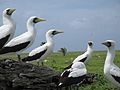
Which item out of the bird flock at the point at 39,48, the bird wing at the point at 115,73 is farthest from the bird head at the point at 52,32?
the bird wing at the point at 115,73

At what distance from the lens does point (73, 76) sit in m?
13.7

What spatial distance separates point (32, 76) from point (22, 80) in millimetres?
406

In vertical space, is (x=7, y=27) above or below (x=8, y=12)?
below

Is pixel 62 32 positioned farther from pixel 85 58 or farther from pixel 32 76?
pixel 32 76

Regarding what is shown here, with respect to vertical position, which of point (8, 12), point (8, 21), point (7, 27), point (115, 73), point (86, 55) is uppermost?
point (8, 12)

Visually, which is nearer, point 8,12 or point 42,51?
point 8,12

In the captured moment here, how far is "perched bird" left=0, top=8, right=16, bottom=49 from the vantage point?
1452 cm

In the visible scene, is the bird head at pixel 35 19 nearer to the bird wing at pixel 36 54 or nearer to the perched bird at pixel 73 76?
the bird wing at pixel 36 54

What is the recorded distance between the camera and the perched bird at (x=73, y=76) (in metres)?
13.4

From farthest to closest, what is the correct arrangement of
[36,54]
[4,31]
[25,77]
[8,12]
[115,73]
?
[36,54] → [8,12] → [4,31] → [115,73] → [25,77]

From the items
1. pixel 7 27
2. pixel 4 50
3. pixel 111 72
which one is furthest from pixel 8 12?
pixel 111 72

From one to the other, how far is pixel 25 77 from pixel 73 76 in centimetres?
152

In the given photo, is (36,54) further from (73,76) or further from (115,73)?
(115,73)

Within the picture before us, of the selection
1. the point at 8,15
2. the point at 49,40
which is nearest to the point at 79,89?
the point at 49,40
